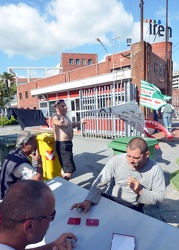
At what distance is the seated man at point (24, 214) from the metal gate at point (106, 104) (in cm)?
710

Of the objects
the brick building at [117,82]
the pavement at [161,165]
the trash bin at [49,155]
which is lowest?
the pavement at [161,165]

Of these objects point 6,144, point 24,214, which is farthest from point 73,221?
point 6,144

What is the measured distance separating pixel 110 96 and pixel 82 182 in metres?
5.62

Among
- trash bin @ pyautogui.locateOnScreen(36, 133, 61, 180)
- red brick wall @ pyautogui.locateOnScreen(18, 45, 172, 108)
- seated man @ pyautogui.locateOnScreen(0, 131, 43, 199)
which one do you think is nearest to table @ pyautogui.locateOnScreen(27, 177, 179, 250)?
seated man @ pyautogui.locateOnScreen(0, 131, 43, 199)

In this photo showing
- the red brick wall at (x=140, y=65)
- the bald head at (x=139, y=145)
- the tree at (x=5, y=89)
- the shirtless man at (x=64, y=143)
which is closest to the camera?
the bald head at (x=139, y=145)

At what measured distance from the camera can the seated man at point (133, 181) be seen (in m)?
1.89

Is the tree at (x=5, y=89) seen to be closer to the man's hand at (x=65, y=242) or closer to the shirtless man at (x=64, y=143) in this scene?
the shirtless man at (x=64, y=143)

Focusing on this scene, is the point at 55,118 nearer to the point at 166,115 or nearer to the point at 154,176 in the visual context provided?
the point at 154,176

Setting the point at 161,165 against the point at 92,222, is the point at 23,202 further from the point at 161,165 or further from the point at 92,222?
the point at 161,165

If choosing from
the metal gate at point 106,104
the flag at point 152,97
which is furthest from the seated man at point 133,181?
the metal gate at point 106,104

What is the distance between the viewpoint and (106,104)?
9.37 m

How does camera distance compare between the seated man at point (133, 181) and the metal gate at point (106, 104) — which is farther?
the metal gate at point (106, 104)

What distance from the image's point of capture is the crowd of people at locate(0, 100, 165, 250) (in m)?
0.94

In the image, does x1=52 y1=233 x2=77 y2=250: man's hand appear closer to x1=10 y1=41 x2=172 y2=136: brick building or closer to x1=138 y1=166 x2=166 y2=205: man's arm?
x1=138 y1=166 x2=166 y2=205: man's arm
